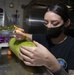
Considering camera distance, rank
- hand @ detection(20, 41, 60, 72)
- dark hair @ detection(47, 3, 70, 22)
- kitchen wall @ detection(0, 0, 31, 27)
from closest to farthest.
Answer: hand @ detection(20, 41, 60, 72)
dark hair @ detection(47, 3, 70, 22)
kitchen wall @ detection(0, 0, 31, 27)

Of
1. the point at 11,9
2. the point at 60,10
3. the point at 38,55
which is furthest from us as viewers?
the point at 11,9

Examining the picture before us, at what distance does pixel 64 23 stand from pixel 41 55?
65cm

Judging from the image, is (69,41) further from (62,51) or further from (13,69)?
(13,69)

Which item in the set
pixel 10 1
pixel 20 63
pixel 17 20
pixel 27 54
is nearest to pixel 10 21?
pixel 17 20

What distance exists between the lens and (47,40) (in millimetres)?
1167

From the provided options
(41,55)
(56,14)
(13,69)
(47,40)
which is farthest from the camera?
(47,40)

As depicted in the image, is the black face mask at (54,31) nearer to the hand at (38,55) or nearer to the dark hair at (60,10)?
the dark hair at (60,10)

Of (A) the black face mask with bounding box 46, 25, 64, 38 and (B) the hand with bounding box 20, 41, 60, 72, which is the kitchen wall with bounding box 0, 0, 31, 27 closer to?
(A) the black face mask with bounding box 46, 25, 64, 38

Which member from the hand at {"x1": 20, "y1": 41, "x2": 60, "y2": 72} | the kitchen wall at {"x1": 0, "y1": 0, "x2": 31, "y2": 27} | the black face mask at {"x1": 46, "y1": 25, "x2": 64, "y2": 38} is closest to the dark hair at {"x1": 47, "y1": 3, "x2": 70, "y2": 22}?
the black face mask at {"x1": 46, "y1": 25, "x2": 64, "y2": 38}

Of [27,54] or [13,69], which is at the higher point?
[27,54]

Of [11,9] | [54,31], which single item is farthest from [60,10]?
[11,9]

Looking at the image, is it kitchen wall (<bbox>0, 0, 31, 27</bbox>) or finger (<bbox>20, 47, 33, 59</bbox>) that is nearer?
finger (<bbox>20, 47, 33, 59</bbox>)

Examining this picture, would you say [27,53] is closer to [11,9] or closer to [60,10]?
[60,10]

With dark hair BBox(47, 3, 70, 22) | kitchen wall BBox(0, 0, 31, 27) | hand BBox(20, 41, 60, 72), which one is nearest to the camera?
hand BBox(20, 41, 60, 72)
